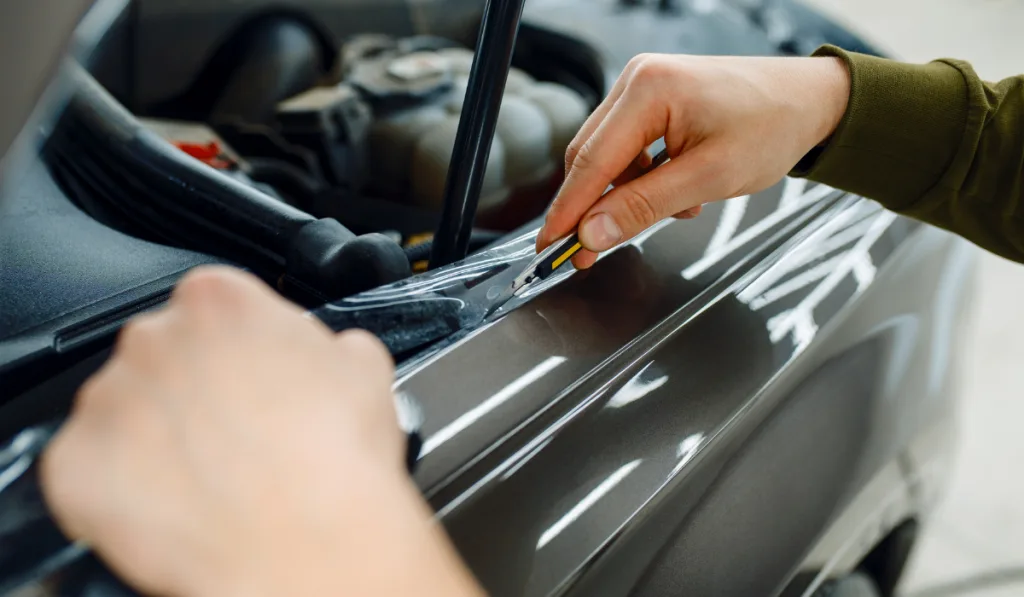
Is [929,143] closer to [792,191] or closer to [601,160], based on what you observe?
[792,191]

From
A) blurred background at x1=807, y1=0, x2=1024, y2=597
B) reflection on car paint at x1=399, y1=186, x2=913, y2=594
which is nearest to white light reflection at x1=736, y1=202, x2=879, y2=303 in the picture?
reflection on car paint at x1=399, y1=186, x2=913, y2=594

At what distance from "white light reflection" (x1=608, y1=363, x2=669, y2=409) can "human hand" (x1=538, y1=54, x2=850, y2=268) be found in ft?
0.39

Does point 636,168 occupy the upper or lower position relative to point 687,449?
upper

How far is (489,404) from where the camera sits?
0.48 meters

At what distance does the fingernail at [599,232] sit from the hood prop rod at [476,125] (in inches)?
4.2

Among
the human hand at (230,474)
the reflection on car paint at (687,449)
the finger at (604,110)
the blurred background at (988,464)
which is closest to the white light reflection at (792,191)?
the finger at (604,110)

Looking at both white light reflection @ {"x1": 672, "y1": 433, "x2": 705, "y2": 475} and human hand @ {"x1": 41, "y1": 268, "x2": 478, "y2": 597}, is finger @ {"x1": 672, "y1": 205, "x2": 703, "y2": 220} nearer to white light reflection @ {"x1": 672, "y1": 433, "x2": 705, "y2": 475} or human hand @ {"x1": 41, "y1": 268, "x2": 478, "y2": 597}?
white light reflection @ {"x1": 672, "y1": 433, "x2": 705, "y2": 475}

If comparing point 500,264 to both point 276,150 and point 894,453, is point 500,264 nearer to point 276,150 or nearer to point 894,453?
point 894,453

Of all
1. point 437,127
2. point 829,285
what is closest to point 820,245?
point 829,285

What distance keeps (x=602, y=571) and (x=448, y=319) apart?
0.20 m

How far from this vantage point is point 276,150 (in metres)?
1.05

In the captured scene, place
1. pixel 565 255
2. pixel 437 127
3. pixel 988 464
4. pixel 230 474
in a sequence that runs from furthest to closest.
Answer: pixel 988 464, pixel 437 127, pixel 565 255, pixel 230 474

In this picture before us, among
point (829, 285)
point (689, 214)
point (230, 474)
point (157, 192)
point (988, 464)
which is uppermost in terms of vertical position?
point (157, 192)

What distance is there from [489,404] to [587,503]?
9 cm
